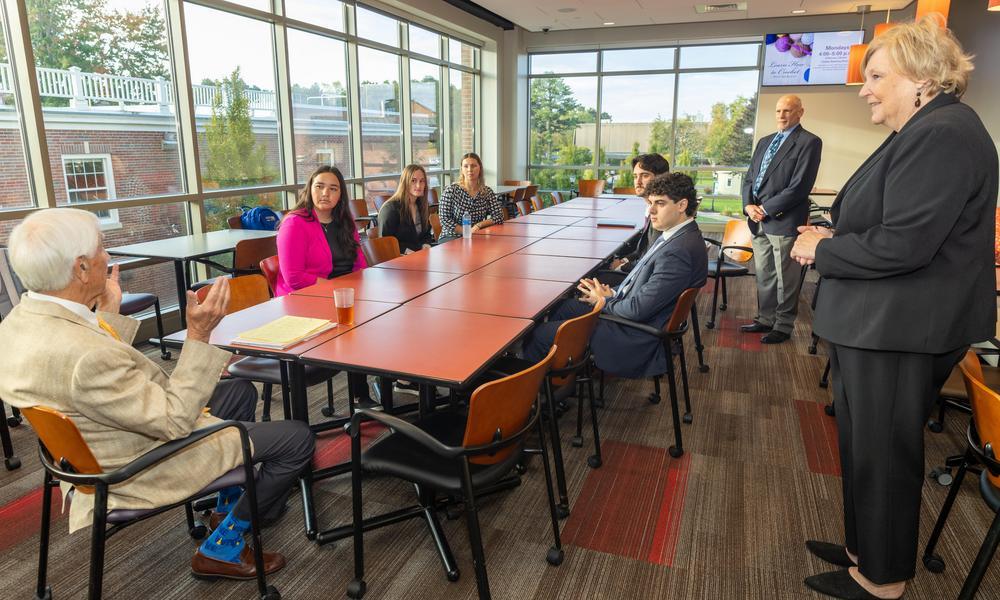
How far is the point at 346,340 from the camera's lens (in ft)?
7.09

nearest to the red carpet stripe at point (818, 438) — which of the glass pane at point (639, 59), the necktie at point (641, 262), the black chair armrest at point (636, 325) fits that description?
the black chair armrest at point (636, 325)

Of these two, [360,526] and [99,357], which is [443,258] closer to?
[360,526]

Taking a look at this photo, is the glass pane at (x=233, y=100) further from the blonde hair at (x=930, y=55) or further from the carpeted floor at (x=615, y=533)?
the blonde hair at (x=930, y=55)

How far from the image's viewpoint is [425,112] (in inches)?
356

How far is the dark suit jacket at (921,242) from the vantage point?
58.9 inches

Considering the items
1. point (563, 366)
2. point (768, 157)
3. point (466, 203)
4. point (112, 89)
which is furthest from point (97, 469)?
point (768, 157)

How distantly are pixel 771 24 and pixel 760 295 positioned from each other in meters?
6.40

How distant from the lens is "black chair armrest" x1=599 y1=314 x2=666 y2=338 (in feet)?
9.07

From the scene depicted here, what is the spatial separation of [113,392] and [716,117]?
33.5 feet

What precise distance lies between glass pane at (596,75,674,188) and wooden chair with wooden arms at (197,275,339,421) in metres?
8.72

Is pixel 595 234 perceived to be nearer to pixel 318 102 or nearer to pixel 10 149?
pixel 318 102

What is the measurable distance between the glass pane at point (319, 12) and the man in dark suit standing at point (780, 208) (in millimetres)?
4701

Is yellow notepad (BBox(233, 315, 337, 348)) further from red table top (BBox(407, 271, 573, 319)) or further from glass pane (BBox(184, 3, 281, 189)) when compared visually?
glass pane (BBox(184, 3, 281, 189))

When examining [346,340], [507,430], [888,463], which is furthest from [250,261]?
[888,463]
